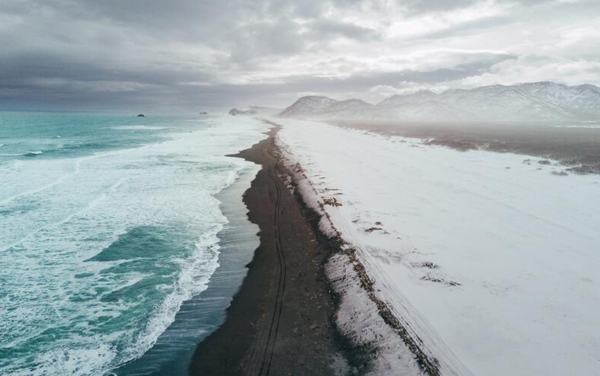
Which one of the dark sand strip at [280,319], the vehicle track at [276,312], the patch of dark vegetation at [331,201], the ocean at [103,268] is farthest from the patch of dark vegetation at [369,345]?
the patch of dark vegetation at [331,201]

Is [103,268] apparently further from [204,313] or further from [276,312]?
[276,312]

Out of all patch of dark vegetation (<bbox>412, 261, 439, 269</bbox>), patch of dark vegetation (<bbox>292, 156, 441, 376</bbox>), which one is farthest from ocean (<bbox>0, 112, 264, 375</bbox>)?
patch of dark vegetation (<bbox>412, 261, 439, 269</bbox>)

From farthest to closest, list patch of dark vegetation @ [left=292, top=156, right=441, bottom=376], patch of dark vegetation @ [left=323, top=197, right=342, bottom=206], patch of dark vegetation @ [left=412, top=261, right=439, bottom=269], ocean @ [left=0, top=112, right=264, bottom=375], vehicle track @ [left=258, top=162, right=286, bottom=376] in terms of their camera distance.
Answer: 1. patch of dark vegetation @ [left=323, top=197, right=342, bottom=206]
2. patch of dark vegetation @ [left=412, top=261, right=439, bottom=269]
3. ocean @ [left=0, top=112, right=264, bottom=375]
4. vehicle track @ [left=258, top=162, right=286, bottom=376]
5. patch of dark vegetation @ [left=292, top=156, right=441, bottom=376]

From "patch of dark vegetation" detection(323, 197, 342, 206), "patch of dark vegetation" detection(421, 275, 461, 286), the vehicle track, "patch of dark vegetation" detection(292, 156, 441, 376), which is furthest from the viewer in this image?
"patch of dark vegetation" detection(323, 197, 342, 206)

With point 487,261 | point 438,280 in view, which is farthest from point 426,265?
point 487,261

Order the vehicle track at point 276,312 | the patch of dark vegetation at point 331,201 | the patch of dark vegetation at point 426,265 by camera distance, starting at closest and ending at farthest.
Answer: the vehicle track at point 276,312 → the patch of dark vegetation at point 426,265 → the patch of dark vegetation at point 331,201

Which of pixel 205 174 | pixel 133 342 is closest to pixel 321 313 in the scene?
pixel 133 342

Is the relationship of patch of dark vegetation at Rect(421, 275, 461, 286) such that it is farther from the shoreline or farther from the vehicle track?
the shoreline

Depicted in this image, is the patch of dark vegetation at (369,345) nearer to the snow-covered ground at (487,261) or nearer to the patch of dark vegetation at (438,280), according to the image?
the snow-covered ground at (487,261)
